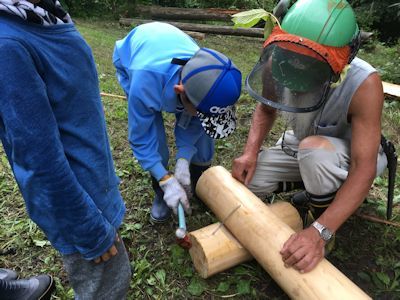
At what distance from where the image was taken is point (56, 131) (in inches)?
51.7

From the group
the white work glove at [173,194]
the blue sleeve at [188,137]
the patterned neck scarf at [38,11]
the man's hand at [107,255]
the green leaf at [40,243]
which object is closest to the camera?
the patterned neck scarf at [38,11]

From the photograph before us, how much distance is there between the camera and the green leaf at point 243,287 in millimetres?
2305

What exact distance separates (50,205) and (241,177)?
5.14ft

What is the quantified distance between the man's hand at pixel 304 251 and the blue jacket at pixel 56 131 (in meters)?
0.95

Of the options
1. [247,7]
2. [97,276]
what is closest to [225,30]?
[247,7]

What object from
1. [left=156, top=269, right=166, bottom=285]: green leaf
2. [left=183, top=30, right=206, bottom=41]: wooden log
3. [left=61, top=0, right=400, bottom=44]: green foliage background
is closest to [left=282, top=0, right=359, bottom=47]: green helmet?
[left=156, top=269, right=166, bottom=285]: green leaf

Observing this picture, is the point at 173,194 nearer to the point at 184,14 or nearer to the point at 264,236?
the point at 264,236

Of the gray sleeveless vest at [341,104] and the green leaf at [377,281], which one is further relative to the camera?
the green leaf at [377,281]

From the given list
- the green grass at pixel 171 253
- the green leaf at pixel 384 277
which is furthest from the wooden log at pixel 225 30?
the green leaf at pixel 384 277

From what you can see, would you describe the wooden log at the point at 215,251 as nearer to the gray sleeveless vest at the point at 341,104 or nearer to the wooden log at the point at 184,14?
the gray sleeveless vest at the point at 341,104

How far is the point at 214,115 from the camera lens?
228 centimetres

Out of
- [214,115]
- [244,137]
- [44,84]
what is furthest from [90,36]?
[44,84]

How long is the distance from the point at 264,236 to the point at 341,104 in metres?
0.90

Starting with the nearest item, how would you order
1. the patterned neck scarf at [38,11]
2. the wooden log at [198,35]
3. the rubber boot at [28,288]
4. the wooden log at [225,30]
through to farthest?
the patterned neck scarf at [38,11]
the rubber boot at [28,288]
the wooden log at [198,35]
the wooden log at [225,30]
